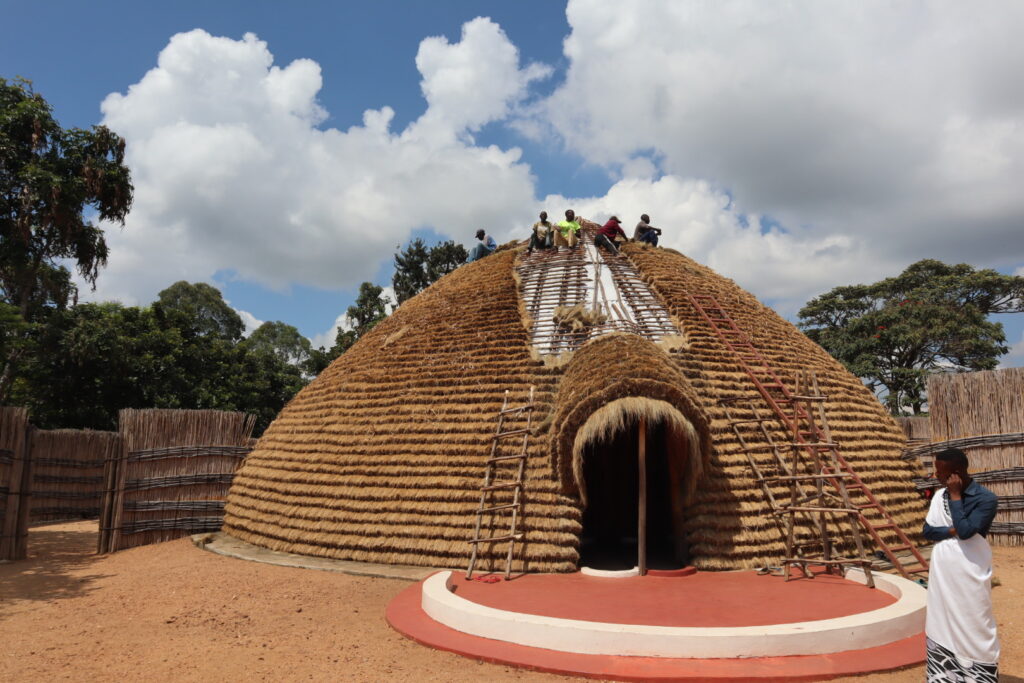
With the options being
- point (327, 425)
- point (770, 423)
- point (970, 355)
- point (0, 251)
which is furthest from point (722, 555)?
point (970, 355)

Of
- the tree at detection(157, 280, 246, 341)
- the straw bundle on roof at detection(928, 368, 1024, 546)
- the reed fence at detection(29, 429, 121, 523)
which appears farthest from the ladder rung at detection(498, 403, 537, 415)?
the tree at detection(157, 280, 246, 341)

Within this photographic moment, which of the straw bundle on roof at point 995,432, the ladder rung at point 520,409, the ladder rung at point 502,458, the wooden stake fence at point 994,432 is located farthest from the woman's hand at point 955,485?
the straw bundle on roof at point 995,432

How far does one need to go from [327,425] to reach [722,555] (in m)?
6.70

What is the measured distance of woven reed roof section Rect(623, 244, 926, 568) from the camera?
25.6ft

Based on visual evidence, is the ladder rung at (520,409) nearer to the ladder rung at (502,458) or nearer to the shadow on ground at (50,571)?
the ladder rung at (502,458)

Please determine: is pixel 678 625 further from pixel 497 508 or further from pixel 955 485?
pixel 497 508

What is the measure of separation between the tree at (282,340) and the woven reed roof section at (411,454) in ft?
155

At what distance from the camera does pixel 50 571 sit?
30.5ft

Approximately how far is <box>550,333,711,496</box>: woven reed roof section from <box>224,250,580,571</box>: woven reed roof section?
490 mm

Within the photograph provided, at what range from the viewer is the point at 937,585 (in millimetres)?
4027

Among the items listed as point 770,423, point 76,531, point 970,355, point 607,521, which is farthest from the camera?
point 970,355

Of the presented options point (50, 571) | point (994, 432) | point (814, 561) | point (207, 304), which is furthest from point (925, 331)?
point (207, 304)

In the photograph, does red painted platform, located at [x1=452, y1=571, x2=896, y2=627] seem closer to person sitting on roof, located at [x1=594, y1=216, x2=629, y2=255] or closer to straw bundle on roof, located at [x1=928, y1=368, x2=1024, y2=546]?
straw bundle on roof, located at [x1=928, y1=368, x2=1024, y2=546]

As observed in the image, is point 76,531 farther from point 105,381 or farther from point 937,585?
point 937,585
